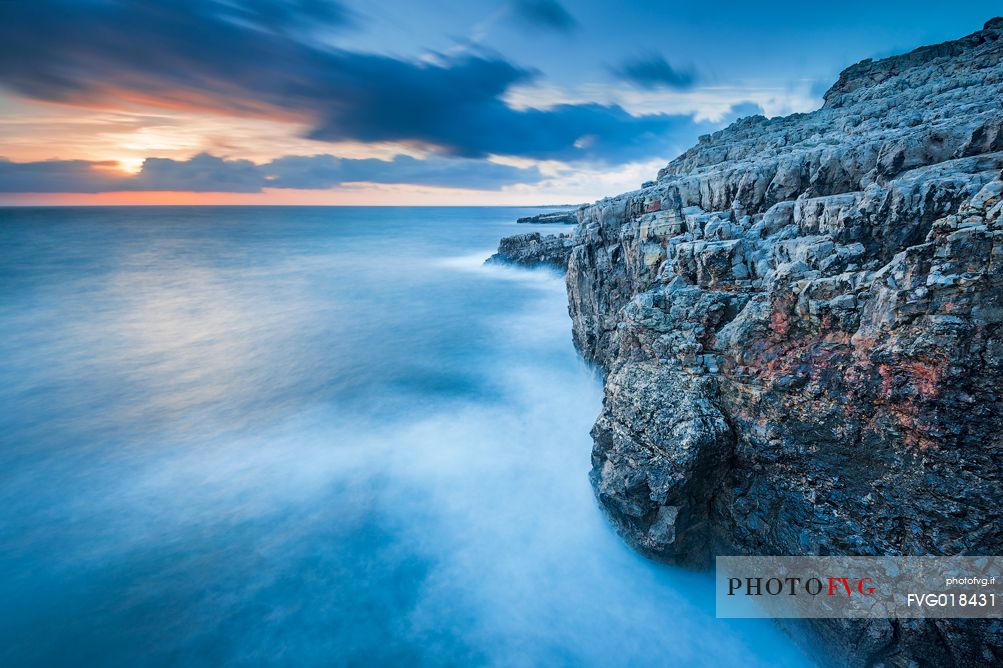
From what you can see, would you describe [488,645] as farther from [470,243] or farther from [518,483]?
[470,243]

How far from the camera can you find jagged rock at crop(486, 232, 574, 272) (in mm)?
41188

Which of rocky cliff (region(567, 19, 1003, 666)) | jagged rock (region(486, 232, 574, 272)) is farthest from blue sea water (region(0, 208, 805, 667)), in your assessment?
jagged rock (region(486, 232, 574, 272))

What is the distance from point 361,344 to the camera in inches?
953

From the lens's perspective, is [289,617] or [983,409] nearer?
[983,409]

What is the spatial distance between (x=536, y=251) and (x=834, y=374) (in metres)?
37.4

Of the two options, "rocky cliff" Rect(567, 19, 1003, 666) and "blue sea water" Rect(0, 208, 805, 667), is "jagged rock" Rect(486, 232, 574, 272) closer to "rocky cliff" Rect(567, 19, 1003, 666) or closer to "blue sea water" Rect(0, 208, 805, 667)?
"blue sea water" Rect(0, 208, 805, 667)

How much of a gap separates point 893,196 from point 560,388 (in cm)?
1244

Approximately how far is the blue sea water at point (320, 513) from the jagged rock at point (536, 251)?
57.4ft

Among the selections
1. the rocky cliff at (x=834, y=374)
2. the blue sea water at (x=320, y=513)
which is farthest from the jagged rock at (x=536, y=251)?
the rocky cliff at (x=834, y=374)

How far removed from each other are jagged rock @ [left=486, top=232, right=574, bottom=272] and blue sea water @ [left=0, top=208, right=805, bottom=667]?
1751cm

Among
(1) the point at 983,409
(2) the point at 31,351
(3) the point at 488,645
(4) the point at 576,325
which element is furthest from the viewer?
(2) the point at 31,351

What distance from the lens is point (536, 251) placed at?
43.4 m

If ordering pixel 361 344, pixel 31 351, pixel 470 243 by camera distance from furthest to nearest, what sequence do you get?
pixel 470 243, pixel 361 344, pixel 31 351

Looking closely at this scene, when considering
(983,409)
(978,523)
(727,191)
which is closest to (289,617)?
(978,523)
